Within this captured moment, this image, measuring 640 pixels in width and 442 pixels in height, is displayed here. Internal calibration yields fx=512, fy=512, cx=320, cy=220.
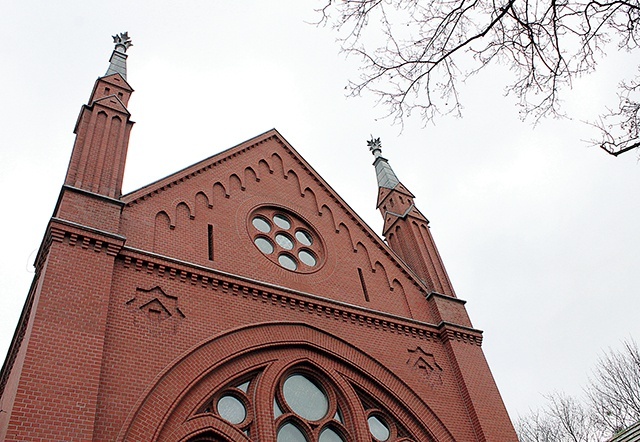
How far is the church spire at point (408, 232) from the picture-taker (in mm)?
15052

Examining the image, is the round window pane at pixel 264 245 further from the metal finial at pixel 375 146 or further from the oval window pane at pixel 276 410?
the metal finial at pixel 375 146

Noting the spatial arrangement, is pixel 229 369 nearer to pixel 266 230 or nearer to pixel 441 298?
pixel 266 230

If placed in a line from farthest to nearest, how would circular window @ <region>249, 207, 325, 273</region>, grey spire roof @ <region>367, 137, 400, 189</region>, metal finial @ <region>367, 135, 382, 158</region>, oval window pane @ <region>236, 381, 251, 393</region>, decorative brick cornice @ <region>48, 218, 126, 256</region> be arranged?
metal finial @ <region>367, 135, 382, 158</region> → grey spire roof @ <region>367, 137, 400, 189</region> → circular window @ <region>249, 207, 325, 273</region> → oval window pane @ <region>236, 381, 251, 393</region> → decorative brick cornice @ <region>48, 218, 126, 256</region>

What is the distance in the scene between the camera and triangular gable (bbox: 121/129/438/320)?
1110cm

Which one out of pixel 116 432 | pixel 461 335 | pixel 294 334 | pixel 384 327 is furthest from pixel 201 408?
pixel 461 335

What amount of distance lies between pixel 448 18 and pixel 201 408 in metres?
7.11

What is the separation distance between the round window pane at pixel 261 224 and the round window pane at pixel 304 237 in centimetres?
91

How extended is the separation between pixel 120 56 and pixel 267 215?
240 inches

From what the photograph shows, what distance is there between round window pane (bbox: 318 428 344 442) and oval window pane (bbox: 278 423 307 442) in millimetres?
437

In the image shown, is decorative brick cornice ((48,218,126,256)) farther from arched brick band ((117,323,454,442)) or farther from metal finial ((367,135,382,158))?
metal finial ((367,135,382,158))

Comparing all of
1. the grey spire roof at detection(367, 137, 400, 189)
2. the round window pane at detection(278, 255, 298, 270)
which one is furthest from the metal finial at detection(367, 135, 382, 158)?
the round window pane at detection(278, 255, 298, 270)

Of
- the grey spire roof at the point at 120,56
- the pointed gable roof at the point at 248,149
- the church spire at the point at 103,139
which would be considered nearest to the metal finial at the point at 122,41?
the grey spire roof at the point at 120,56

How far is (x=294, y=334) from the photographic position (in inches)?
421

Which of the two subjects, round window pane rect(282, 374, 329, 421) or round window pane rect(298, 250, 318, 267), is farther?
round window pane rect(298, 250, 318, 267)
